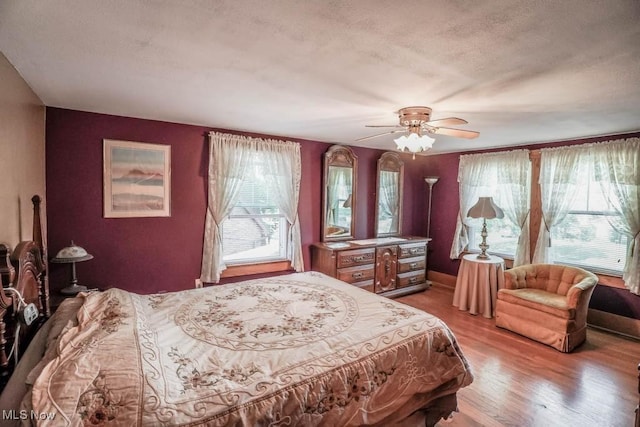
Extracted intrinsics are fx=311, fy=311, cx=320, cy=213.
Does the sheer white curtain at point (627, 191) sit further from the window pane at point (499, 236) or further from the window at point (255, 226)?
the window at point (255, 226)

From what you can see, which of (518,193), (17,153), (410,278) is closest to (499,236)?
(518,193)

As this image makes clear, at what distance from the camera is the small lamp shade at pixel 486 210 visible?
4.16 metres

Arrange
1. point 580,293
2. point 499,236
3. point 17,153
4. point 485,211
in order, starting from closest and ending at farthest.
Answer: point 17,153, point 580,293, point 485,211, point 499,236

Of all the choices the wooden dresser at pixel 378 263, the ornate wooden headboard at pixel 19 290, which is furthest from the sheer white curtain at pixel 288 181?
the ornate wooden headboard at pixel 19 290

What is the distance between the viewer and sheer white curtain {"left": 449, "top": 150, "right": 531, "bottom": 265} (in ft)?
14.0

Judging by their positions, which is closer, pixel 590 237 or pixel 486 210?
pixel 590 237

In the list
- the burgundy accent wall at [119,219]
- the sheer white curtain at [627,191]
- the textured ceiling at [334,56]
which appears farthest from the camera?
the sheer white curtain at [627,191]

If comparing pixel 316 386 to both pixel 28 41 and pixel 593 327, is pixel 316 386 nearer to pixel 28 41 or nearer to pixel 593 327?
pixel 28 41

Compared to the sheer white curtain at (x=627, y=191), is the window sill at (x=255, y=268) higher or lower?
lower

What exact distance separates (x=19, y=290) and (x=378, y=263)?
376 centimetres

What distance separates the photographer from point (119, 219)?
10.3ft

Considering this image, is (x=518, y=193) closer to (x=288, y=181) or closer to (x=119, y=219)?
(x=288, y=181)

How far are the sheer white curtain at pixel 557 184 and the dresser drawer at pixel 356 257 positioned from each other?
7.09 ft

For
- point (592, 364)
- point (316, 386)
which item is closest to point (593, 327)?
point (592, 364)
